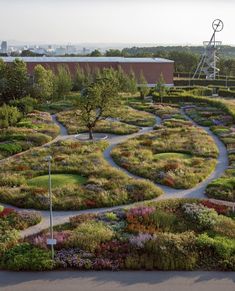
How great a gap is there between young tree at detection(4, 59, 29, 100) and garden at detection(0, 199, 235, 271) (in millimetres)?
33309

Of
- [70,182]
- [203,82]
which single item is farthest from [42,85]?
[203,82]

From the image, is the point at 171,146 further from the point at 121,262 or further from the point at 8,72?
the point at 8,72

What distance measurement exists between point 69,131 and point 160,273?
77.1 feet

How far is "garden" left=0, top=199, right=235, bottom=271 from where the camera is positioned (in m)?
14.3

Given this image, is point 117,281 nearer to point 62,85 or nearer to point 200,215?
point 200,215

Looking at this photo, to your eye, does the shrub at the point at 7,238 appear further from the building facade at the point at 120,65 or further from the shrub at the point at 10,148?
the building facade at the point at 120,65

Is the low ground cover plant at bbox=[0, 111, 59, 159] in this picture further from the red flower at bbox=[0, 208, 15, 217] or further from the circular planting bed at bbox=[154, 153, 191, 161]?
the red flower at bbox=[0, 208, 15, 217]

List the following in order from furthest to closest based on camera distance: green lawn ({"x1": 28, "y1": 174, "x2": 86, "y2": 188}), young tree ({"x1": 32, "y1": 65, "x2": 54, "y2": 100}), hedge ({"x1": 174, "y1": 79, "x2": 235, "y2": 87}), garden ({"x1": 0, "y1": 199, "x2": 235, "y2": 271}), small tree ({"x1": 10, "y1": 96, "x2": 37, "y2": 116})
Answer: hedge ({"x1": 174, "y1": 79, "x2": 235, "y2": 87}) → young tree ({"x1": 32, "y1": 65, "x2": 54, "y2": 100}) → small tree ({"x1": 10, "y1": 96, "x2": 37, "y2": 116}) → green lawn ({"x1": 28, "y1": 174, "x2": 86, "y2": 188}) → garden ({"x1": 0, "y1": 199, "x2": 235, "y2": 271})

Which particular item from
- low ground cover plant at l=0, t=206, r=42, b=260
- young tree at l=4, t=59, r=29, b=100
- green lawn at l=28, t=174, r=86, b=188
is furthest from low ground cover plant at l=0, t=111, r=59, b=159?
low ground cover plant at l=0, t=206, r=42, b=260

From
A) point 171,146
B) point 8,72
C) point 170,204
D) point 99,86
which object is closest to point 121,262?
point 170,204

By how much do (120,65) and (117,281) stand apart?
60856 mm

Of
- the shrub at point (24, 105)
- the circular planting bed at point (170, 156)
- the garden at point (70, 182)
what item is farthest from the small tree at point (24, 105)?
the circular planting bed at point (170, 156)

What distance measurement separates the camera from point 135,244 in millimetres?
15211

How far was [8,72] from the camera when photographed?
49.5 meters
